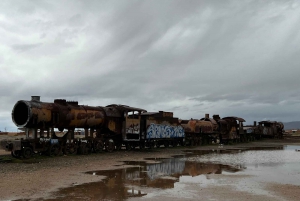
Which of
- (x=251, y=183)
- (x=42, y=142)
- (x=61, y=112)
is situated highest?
(x=61, y=112)

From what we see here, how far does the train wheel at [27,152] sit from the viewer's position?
862 inches

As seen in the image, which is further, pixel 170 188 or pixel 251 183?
pixel 251 183

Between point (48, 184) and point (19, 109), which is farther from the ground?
point (19, 109)

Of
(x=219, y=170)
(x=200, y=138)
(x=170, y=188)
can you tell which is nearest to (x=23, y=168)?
(x=170, y=188)

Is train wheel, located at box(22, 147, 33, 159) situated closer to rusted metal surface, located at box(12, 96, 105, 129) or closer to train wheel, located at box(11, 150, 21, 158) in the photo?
train wheel, located at box(11, 150, 21, 158)

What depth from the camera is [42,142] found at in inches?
914

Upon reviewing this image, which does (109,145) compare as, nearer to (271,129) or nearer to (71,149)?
(71,149)

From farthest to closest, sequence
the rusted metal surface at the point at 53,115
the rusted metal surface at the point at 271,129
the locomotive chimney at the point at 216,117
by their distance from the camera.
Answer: the rusted metal surface at the point at 271,129 < the locomotive chimney at the point at 216,117 < the rusted metal surface at the point at 53,115

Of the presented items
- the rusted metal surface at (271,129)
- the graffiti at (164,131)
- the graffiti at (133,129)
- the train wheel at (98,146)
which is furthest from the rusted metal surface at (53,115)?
the rusted metal surface at (271,129)

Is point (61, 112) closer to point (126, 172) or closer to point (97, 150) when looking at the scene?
point (97, 150)

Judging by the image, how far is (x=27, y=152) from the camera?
22062mm

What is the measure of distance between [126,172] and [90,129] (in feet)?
40.9

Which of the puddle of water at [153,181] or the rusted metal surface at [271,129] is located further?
the rusted metal surface at [271,129]

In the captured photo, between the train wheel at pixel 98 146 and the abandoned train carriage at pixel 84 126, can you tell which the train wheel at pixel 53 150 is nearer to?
the abandoned train carriage at pixel 84 126
